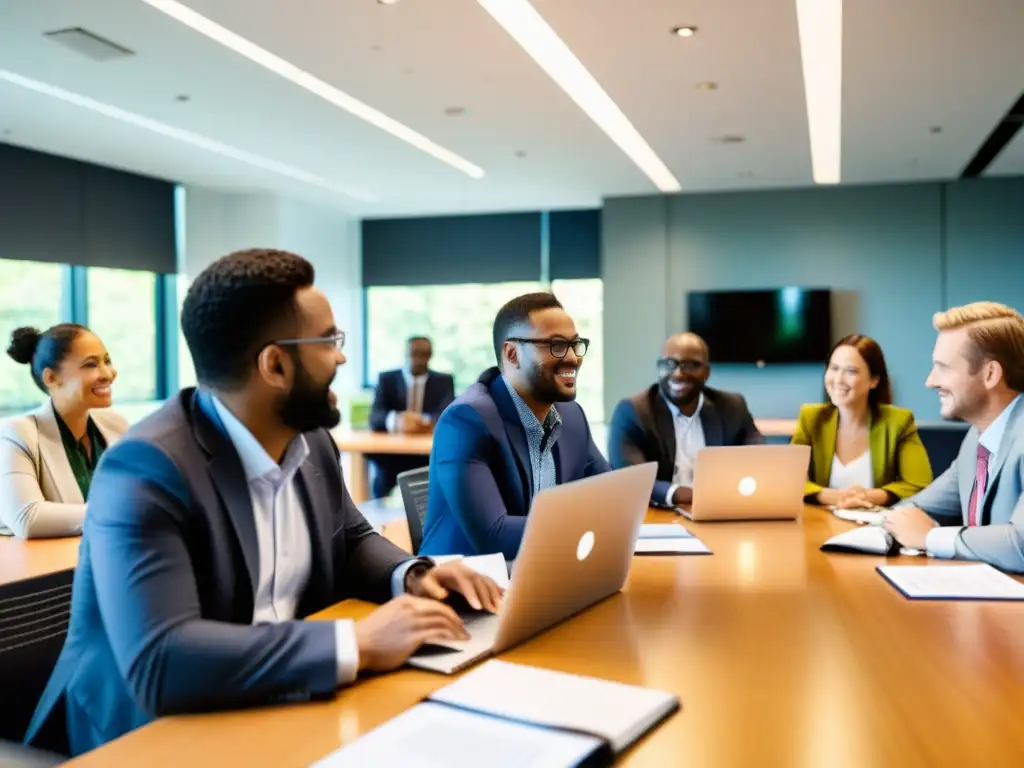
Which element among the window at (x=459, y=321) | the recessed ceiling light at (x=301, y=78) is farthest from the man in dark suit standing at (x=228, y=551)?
the window at (x=459, y=321)

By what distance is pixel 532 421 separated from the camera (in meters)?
2.47

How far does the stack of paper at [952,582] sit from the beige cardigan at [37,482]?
212 cm

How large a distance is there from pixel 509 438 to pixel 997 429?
126cm

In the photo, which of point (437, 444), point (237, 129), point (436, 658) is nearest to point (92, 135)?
point (237, 129)

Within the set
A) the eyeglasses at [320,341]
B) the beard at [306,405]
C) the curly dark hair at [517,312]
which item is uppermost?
the curly dark hair at [517,312]

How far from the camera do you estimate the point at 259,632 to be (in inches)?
48.5

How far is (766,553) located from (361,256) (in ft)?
30.4

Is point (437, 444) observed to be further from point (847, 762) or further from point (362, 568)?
point (847, 762)

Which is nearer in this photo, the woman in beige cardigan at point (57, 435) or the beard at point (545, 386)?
the beard at point (545, 386)

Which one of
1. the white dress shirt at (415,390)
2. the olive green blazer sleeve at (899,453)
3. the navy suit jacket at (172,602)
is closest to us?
the navy suit jacket at (172,602)

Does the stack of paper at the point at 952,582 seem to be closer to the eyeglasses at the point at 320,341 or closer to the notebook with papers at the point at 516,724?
the notebook with papers at the point at 516,724

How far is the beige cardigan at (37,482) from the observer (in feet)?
8.95

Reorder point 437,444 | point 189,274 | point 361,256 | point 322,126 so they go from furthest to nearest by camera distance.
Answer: point 361,256 → point 189,274 → point 322,126 → point 437,444

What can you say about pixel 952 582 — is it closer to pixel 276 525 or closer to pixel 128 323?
pixel 276 525
